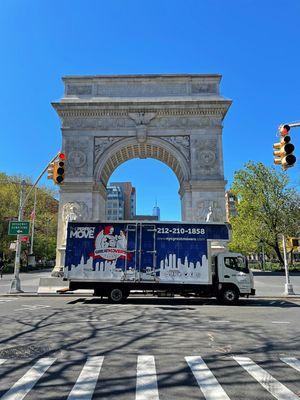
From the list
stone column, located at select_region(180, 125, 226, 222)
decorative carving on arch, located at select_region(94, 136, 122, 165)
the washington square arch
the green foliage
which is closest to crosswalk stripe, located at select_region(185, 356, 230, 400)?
stone column, located at select_region(180, 125, 226, 222)

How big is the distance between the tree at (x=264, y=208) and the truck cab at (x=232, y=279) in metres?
28.2

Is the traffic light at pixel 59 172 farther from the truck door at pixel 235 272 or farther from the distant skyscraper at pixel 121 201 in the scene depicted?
the distant skyscraper at pixel 121 201

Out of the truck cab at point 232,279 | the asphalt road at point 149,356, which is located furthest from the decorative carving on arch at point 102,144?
the asphalt road at point 149,356

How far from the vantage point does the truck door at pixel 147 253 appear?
16047 millimetres

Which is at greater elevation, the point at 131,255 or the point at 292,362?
the point at 131,255

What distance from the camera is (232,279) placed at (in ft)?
53.0

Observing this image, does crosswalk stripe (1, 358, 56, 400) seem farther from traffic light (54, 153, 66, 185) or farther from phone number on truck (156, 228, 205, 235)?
phone number on truck (156, 228, 205, 235)

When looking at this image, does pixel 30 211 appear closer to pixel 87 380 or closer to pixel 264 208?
pixel 264 208

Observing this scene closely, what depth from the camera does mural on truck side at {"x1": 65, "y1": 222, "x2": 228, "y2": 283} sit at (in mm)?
16062

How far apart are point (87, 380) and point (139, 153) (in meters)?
26.3

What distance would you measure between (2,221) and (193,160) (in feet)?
109

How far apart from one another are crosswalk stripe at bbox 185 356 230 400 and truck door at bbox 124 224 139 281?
9291 millimetres

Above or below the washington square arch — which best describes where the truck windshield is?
below

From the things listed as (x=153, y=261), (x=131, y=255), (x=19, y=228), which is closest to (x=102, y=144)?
(x=19, y=228)
